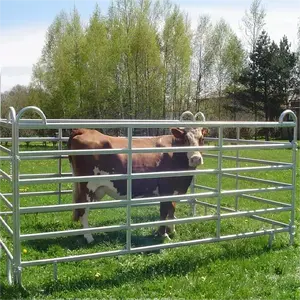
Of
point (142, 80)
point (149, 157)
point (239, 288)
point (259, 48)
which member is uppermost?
point (259, 48)

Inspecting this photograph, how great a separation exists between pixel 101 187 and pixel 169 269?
1899 mm

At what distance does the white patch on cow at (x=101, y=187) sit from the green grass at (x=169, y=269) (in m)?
0.61

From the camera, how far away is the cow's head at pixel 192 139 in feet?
21.9

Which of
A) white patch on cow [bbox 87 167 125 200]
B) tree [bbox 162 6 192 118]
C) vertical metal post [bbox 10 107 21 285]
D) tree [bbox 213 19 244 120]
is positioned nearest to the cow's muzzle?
white patch on cow [bbox 87 167 125 200]

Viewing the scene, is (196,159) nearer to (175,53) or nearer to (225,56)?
(175,53)

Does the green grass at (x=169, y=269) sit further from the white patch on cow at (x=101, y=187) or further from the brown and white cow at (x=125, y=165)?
the white patch on cow at (x=101, y=187)

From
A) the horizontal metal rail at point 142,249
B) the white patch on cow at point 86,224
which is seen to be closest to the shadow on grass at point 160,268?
the horizontal metal rail at point 142,249

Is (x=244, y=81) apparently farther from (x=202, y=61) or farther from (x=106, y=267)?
(x=106, y=267)

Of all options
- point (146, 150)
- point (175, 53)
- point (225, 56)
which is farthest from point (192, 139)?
point (225, 56)

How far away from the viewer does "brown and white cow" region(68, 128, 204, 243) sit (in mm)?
6766

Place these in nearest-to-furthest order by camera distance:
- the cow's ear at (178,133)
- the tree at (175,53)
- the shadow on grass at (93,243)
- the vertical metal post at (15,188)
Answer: the vertical metal post at (15,188)
the shadow on grass at (93,243)
the cow's ear at (178,133)
the tree at (175,53)

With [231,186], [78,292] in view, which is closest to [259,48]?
[231,186]

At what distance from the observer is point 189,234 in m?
7.12

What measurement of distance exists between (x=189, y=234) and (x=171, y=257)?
1.26 meters
